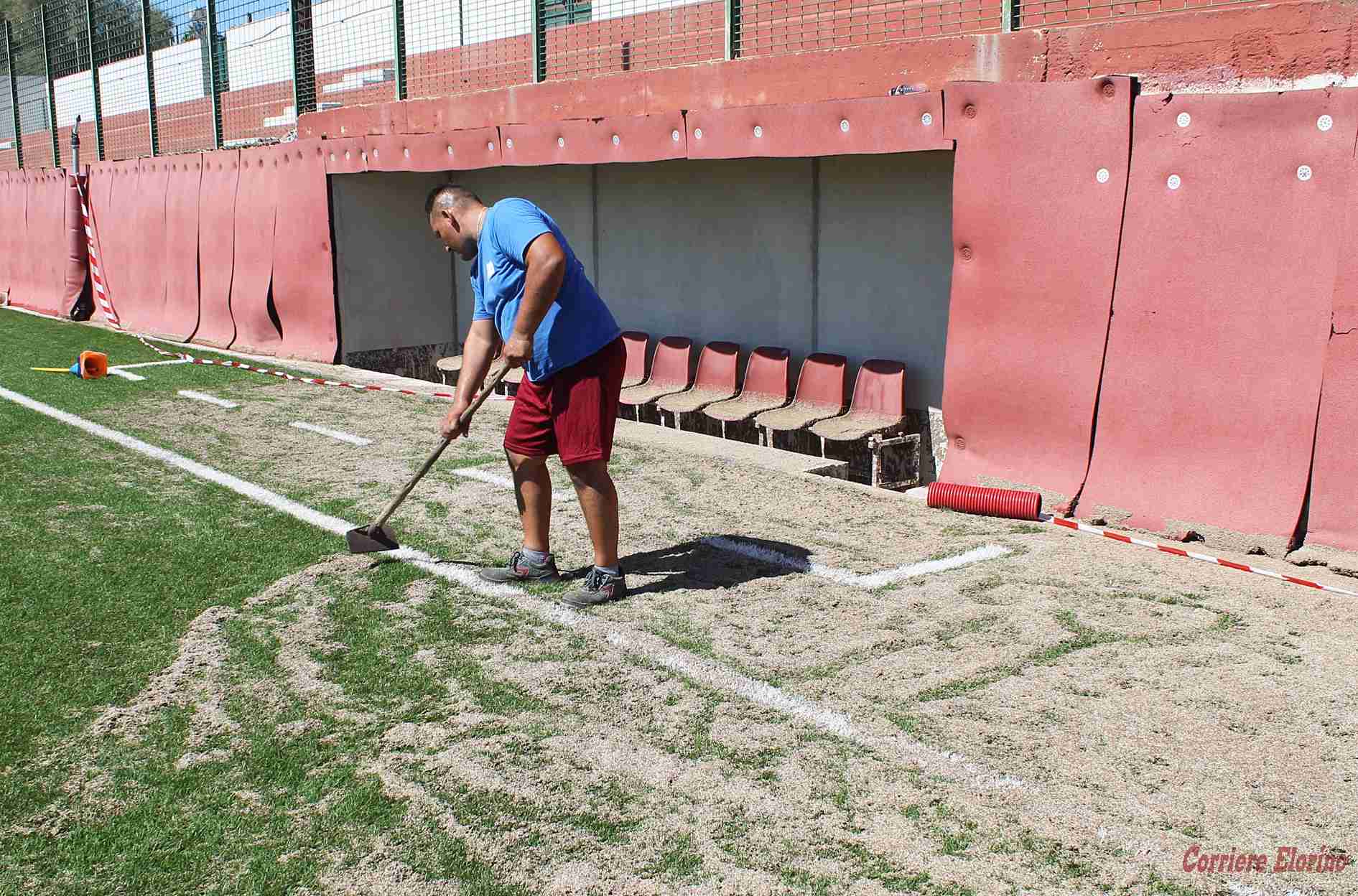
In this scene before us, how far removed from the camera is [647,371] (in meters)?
11.5

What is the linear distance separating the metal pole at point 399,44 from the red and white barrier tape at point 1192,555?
907 centimetres

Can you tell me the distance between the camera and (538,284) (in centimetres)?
477

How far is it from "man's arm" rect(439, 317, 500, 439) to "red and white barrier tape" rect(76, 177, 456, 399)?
6.67ft

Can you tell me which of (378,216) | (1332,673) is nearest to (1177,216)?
(1332,673)

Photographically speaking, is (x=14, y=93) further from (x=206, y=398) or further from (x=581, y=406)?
(x=581, y=406)

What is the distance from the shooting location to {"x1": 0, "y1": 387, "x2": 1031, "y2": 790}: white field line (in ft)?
12.2

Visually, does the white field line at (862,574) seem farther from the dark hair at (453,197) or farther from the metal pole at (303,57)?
the metal pole at (303,57)

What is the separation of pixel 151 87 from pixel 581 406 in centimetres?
1537

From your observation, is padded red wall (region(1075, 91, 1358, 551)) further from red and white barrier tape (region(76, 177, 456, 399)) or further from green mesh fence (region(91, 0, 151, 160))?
green mesh fence (region(91, 0, 151, 160))

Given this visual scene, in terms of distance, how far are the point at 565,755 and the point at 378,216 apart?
11059 millimetres

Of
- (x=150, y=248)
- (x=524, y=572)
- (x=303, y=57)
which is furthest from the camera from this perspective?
(x=150, y=248)

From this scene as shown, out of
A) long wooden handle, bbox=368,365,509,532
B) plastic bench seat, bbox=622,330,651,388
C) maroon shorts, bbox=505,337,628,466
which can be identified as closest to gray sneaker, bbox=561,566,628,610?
maroon shorts, bbox=505,337,628,466

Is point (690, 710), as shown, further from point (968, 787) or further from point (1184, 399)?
point (1184, 399)

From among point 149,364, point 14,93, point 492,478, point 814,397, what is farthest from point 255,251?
point 14,93
